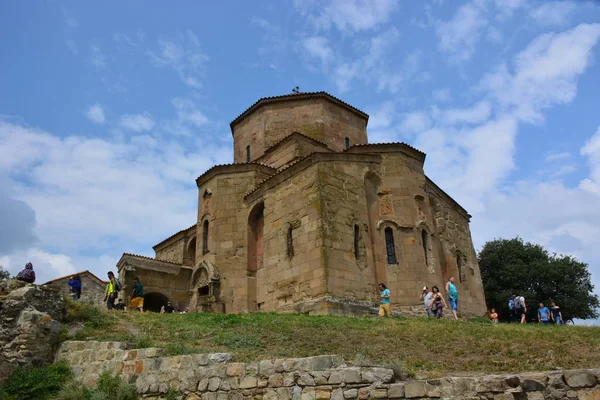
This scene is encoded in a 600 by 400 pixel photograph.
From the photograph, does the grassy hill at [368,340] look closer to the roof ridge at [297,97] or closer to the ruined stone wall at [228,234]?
the ruined stone wall at [228,234]

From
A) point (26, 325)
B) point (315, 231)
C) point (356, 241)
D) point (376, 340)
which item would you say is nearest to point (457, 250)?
point (356, 241)

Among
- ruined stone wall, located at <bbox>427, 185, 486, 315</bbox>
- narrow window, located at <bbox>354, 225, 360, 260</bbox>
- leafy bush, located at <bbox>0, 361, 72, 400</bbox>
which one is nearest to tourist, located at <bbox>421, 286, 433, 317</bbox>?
narrow window, located at <bbox>354, 225, 360, 260</bbox>

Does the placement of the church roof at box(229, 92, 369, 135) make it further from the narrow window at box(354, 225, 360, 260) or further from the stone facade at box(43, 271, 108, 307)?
the stone facade at box(43, 271, 108, 307)

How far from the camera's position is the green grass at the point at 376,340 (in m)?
7.79

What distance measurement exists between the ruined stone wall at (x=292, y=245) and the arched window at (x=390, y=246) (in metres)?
2.97

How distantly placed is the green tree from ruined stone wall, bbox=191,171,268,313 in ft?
66.7

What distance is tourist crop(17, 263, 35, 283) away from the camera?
10.6m

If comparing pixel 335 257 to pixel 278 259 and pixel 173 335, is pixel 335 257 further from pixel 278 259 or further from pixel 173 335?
pixel 173 335

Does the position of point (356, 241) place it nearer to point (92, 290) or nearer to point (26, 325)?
point (26, 325)

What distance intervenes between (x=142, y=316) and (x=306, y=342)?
15.9 feet

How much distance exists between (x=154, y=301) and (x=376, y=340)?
14.1m

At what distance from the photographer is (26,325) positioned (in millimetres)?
8828

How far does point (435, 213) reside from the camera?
1994cm

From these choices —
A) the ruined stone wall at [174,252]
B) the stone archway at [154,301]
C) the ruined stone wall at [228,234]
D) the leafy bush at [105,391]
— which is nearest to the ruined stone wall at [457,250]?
the ruined stone wall at [228,234]
